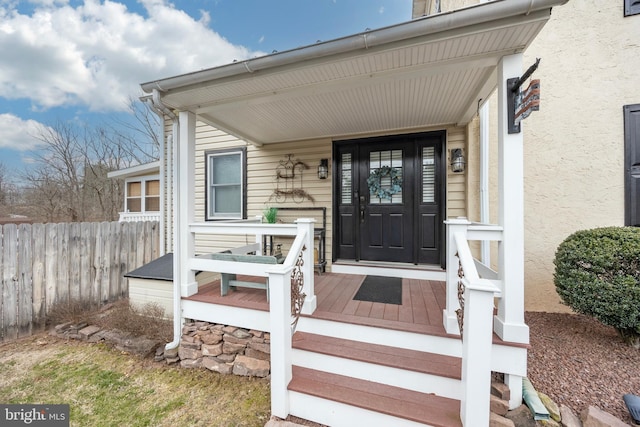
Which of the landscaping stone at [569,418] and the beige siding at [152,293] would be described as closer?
the landscaping stone at [569,418]

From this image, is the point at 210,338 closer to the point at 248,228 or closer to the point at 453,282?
the point at 248,228

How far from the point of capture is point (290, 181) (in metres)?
4.48

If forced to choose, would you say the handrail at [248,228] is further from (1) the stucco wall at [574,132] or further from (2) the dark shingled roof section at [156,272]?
(1) the stucco wall at [574,132]

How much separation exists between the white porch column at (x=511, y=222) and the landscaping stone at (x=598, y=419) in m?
0.56

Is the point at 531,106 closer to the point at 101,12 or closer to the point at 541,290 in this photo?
the point at 541,290

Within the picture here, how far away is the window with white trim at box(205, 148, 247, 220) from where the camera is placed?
16.1ft

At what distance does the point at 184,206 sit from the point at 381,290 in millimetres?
2588

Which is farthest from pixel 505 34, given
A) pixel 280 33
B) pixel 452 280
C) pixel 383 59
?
pixel 280 33

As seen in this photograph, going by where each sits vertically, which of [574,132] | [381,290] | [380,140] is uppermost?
[380,140]

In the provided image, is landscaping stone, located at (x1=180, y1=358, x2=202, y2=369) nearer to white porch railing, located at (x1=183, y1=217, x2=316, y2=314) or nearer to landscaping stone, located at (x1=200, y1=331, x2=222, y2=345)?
landscaping stone, located at (x1=200, y1=331, x2=222, y2=345)

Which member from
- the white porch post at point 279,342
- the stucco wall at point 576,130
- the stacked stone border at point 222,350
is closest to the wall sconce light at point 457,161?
the stucco wall at point 576,130

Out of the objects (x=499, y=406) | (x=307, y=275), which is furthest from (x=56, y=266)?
(x=499, y=406)

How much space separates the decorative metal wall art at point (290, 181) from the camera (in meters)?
4.37

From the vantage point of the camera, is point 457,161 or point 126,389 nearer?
point 126,389
